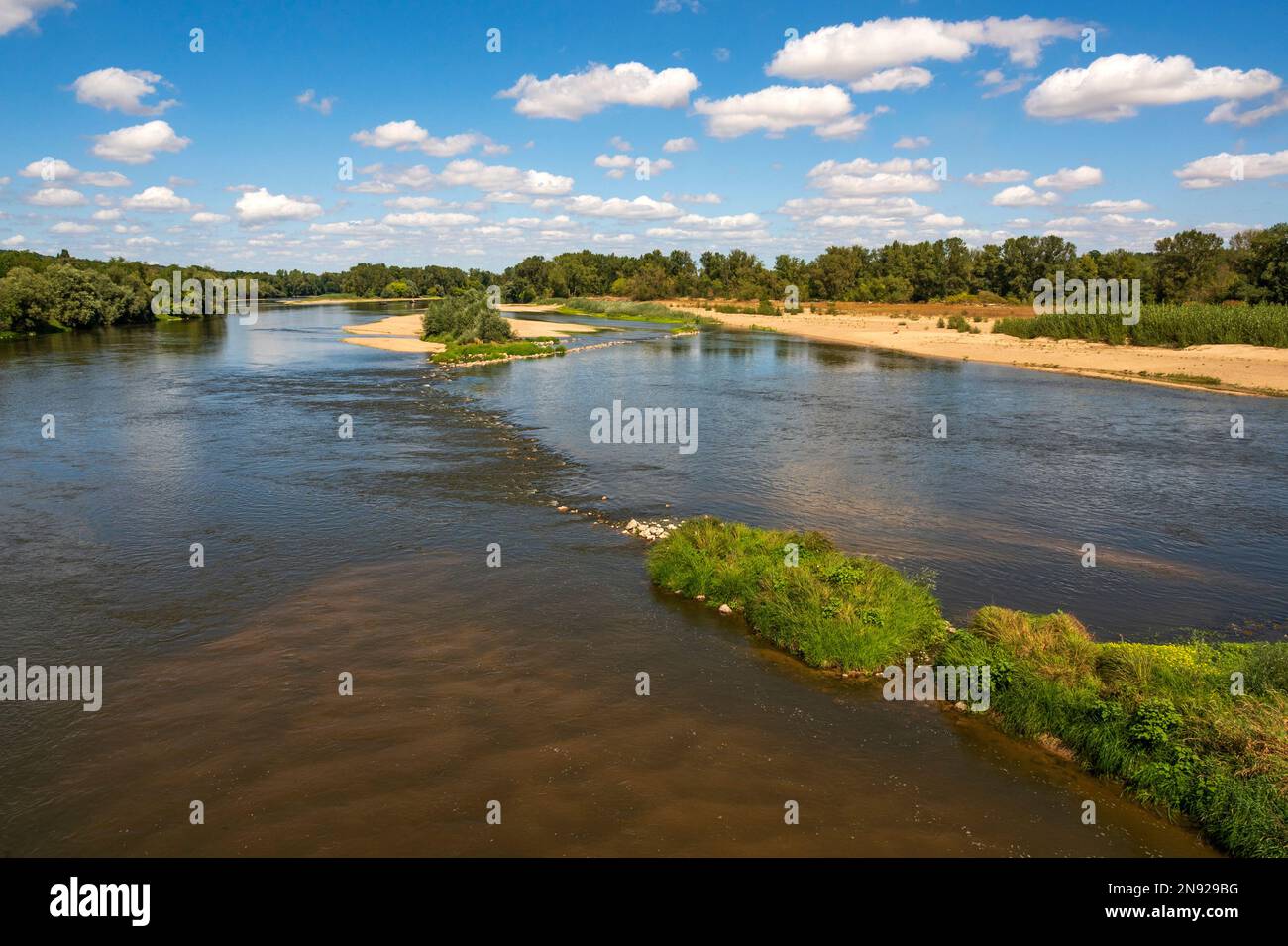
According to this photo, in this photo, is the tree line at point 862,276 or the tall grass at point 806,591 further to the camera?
the tree line at point 862,276

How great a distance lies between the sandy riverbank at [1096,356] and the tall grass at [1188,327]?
101 cm

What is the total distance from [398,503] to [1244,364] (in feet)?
184

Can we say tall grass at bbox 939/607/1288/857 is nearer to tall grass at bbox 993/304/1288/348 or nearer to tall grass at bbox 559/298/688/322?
tall grass at bbox 993/304/1288/348

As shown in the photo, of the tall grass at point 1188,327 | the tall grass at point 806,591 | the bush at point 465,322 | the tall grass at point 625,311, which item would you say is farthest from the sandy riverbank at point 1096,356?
the tall grass at point 806,591

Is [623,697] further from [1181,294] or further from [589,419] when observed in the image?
[1181,294]

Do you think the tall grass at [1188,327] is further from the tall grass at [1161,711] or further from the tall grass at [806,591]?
the tall grass at [806,591]

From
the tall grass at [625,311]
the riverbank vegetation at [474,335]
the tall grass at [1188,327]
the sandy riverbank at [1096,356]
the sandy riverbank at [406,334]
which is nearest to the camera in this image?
the sandy riverbank at [1096,356]

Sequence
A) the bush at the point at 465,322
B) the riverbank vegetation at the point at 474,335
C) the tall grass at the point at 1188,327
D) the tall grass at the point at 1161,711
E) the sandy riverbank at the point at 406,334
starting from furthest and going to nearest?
the sandy riverbank at the point at 406,334, the bush at the point at 465,322, the riverbank vegetation at the point at 474,335, the tall grass at the point at 1188,327, the tall grass at the point at 1161,711

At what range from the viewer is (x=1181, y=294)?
8456 cm

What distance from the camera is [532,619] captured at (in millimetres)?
15766

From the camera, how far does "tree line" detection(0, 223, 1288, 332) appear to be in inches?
3056

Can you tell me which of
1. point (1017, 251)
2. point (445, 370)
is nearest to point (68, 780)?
point (445, 370)

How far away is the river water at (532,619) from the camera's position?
33.2 feet

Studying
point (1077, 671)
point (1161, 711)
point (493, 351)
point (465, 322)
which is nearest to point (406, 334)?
point (465, 322)
